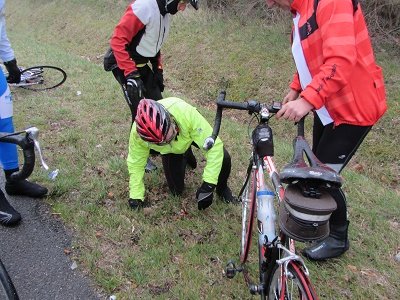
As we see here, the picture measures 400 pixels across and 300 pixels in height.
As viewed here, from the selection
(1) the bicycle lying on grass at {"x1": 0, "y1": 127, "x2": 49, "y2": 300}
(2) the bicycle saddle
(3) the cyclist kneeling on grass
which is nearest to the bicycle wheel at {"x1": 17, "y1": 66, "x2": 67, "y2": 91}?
(3) the cyclist kneeling on grass

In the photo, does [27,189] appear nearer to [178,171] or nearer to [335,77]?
[178,171]

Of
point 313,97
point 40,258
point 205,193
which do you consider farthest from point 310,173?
point 40,258

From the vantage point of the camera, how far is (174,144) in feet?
11.8

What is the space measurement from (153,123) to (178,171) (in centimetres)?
91

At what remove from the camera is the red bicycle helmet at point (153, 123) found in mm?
3107

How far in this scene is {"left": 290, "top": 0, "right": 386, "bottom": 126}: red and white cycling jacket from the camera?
2135 millimetres

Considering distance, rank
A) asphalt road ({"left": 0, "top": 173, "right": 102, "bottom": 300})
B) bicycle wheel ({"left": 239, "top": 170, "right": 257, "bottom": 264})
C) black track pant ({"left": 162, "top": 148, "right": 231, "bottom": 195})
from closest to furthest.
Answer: bicycle wheel ({"left": 239, "top": 170, "right": 257, "bottom": 264})
asphalt road ({"left": 0, "top": 173, "right": 102, "bottom": 300})
black track pant ({"left": 162, "top": 148, "right": 231, "bottom": 195})

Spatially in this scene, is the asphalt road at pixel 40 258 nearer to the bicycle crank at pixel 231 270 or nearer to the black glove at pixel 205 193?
the bicycle crank at pixel 231 270

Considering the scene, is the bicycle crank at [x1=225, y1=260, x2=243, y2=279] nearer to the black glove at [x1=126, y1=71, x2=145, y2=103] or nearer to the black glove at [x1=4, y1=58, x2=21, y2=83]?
the black glove at [x1=126, y1=71, x2=145, y2=103]

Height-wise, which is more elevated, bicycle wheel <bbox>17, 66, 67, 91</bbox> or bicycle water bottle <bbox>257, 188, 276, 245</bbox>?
bicycle water bottle <bbox>257, 188, 276, 245</bbox>

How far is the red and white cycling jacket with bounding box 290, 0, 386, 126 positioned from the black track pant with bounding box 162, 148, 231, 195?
1319 mm

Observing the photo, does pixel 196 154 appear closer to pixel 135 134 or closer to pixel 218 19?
pixel 135 134

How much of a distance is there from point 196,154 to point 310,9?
288 centimetres

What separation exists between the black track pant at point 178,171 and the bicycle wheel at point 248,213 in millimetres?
552
